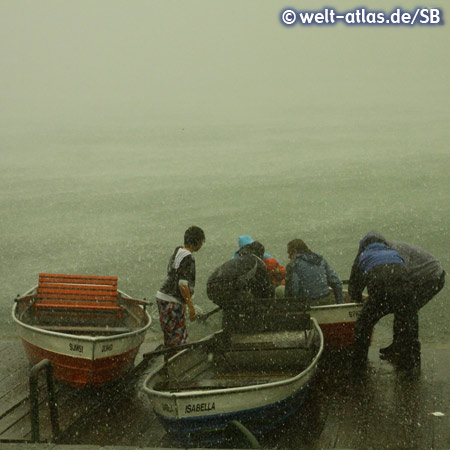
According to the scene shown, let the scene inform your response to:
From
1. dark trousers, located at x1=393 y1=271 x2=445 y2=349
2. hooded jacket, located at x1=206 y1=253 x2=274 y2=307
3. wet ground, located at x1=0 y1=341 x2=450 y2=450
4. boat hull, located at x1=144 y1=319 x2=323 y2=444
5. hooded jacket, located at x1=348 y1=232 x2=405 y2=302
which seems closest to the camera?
boat hull, located at x1=144 y1=319 x2=323 y2=444

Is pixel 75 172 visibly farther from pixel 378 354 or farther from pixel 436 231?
pixel 378 354

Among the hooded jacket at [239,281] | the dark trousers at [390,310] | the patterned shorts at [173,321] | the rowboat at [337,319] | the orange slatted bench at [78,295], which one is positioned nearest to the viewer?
the dark trousers at [390,310]

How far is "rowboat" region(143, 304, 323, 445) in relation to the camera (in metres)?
6.45

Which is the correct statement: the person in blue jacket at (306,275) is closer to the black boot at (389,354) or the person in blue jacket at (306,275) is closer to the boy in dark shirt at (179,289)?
the black boot at (389,354)

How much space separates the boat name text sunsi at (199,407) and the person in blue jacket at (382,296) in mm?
2398

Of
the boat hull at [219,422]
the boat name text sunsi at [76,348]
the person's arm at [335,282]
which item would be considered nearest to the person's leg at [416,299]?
the person's arm at [335,282]

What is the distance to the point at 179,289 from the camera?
26.8ft

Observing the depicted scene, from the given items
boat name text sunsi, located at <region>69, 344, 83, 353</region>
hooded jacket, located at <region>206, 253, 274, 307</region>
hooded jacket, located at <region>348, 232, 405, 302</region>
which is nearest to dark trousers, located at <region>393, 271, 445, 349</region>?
hooded jacket, located at <region>348, 232, 405, 302</region>

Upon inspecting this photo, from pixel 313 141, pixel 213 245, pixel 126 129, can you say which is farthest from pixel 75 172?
pixel 126 129

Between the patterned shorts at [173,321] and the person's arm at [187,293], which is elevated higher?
the person's arm at [187,293]

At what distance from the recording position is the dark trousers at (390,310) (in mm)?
7770

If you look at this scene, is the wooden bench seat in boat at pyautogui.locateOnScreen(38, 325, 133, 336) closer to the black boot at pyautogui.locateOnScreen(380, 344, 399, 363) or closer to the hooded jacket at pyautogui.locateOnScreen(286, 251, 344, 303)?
the hooded jacket at pyautogui.locateOnScreen(286, 251, 344, 303)

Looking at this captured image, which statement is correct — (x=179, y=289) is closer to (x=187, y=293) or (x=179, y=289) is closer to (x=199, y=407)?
(x=187, y=293)

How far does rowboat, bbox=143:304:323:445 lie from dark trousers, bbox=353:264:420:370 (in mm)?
605
